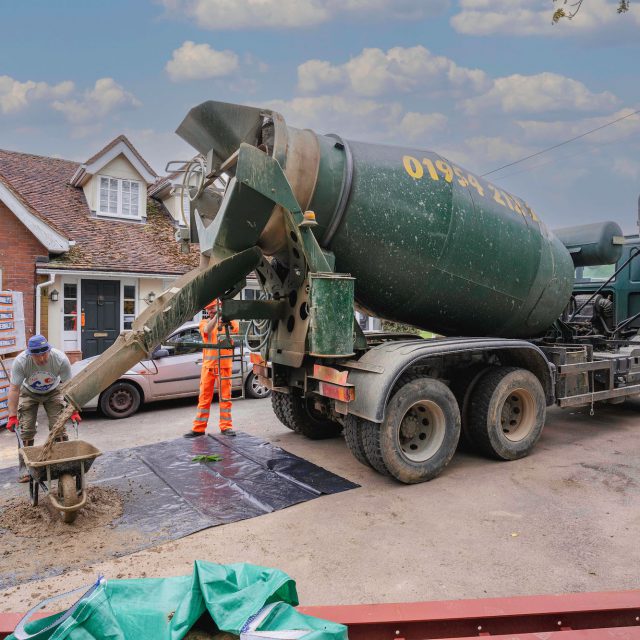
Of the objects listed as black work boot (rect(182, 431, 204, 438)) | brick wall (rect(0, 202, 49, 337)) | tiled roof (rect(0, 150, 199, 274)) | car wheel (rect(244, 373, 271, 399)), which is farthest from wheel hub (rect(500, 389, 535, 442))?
brick wall (rect(0, 202, 49, 337))

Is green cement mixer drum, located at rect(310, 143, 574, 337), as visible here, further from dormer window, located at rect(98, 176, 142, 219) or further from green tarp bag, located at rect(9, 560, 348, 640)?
dormer window, located at rect(98, 176, 142, 219)

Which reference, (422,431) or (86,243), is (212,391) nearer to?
(422,431)

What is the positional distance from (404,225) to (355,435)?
6.72 feet

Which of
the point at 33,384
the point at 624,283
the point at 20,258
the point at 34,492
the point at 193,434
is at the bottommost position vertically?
the point at 193,434

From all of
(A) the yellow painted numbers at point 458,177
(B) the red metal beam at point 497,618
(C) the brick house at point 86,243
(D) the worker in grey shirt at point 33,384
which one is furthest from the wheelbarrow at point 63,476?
(C) the brick house at point 86,243

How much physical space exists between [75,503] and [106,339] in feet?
30.6

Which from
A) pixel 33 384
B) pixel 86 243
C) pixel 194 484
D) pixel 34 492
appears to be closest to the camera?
pixel 34 492

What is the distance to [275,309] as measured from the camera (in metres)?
5.52

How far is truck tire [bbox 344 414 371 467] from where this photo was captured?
498 cm

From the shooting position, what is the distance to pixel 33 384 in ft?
17.7

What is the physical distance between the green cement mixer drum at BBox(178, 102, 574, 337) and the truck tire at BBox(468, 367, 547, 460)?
0.82 meters

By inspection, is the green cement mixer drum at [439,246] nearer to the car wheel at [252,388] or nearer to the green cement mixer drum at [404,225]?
the green cement mixer drum at [404,225]

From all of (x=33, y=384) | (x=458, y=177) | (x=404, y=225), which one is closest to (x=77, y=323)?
(x=33, y=384)

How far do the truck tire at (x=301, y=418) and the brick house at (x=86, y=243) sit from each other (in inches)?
213
